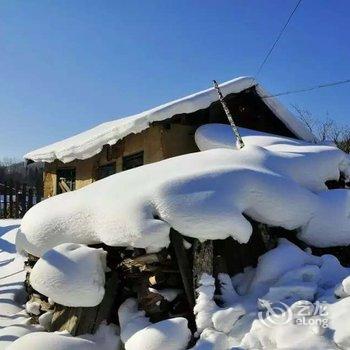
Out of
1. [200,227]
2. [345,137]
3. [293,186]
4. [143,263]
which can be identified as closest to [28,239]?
[143,263]

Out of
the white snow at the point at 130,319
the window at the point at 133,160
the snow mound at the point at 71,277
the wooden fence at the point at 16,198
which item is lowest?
the wooden fence at the point at 16,198

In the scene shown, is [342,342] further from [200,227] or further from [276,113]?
[276,113]

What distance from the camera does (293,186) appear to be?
5688 mm

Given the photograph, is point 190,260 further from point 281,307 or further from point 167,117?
point 167,117

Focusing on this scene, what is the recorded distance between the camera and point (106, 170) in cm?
1132

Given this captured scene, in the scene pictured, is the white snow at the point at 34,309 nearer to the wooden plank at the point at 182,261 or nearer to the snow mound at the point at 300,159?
the wooden plank at the point at 182,261

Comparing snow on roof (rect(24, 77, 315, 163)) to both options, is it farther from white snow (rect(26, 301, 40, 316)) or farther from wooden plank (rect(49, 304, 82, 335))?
wooden plank (rect(49, 304, 82, 335))

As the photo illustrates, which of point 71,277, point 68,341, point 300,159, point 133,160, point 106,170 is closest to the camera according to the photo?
point 68,341

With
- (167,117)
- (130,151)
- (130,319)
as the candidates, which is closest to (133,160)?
(130,151)

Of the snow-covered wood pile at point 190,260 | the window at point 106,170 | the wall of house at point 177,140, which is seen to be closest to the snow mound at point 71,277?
the snow-covered wood pile at point 190,260

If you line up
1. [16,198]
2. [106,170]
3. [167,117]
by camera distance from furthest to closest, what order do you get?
[16,198] < [106,170] < [167,117]

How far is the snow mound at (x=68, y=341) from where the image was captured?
173 inches

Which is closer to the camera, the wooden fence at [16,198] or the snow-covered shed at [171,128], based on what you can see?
the snow-covered shed at [171,128]

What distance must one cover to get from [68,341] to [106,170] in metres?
7.10
